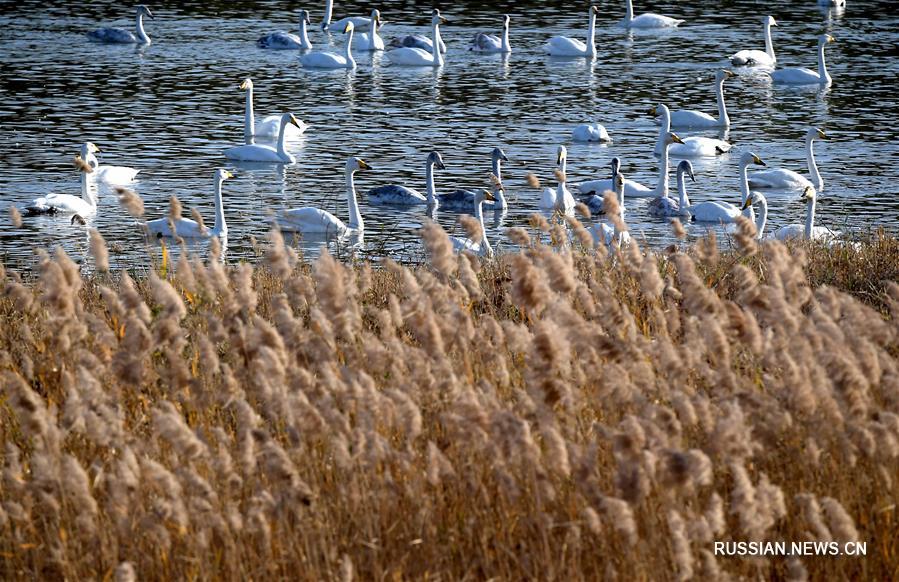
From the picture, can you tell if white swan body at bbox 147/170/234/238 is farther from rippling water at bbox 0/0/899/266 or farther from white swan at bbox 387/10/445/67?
white swan at bbox 387/10/445/67

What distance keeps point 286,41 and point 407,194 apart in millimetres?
13794

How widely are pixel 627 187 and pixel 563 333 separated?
12.5m

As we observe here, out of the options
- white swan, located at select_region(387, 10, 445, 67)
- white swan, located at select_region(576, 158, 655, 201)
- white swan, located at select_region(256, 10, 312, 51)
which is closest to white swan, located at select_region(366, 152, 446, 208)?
white swan, located at select_region(576, 158, 655, 201)

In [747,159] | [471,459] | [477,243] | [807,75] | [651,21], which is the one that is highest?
[471,459]

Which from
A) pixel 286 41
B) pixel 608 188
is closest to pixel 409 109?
pixel 608 188

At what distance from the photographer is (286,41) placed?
94.9 feet

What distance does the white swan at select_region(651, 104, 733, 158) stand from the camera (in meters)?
19.1

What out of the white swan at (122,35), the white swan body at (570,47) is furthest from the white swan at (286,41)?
the white swan body at (570,47)

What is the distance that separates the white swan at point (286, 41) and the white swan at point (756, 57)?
29.8 ft

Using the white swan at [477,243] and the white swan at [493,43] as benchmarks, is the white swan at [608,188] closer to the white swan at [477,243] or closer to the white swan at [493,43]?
the white swan at [477,243]

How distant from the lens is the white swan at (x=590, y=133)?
62.4ft

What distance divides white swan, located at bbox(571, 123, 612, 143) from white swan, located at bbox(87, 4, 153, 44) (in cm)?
1289

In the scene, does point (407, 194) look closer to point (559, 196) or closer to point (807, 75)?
point (559, 196)

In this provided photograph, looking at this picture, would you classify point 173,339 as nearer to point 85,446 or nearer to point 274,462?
point 85,446
